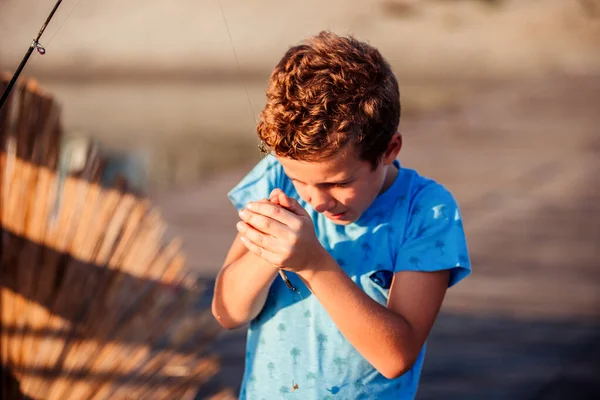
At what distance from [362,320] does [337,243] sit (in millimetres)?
202

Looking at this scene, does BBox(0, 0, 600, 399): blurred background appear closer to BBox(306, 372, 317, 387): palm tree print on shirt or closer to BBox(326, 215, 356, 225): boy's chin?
BBox(326, 215, 356, 225): boy's chin

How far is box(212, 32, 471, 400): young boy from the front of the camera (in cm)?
124

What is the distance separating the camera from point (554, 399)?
3059mm

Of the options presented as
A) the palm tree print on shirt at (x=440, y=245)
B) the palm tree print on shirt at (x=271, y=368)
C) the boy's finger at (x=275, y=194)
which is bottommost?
the palm tree print on shirt at (x=271, y=368)

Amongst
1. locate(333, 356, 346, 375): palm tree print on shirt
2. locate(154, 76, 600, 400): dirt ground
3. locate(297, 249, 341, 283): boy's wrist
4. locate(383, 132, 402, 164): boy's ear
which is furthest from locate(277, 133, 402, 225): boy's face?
locate(154, 76, 600, 400): dirt ground

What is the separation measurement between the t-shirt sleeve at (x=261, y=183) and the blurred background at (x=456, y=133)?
0.68ft

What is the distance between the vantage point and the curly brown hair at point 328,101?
1.24 m

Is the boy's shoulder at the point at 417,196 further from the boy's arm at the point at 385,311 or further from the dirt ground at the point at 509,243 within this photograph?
the dirt ground at the point at 509,243

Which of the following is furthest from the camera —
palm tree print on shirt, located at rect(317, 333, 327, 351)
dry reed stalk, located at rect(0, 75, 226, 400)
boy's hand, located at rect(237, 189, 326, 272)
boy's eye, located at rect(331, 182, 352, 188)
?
dry reed stalk, located at rect(0, 75, 226, 400)

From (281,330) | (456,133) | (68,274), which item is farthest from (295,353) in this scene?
(456,133)

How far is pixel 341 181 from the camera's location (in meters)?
1.29

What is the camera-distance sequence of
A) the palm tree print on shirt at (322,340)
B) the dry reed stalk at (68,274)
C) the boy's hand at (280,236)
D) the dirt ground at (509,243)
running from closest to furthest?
the boy's hand at (280,236) < the palm tree print on shirt at (322,340) < the dry reed stalk at (68,274) < the dirt ground at (509,243)

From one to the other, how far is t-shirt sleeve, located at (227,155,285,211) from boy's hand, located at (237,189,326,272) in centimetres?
24

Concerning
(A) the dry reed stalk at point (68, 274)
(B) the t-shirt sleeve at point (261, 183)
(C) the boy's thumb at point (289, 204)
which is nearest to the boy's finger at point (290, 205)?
(C) the boy's thumb at point (289, 204)
